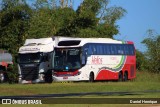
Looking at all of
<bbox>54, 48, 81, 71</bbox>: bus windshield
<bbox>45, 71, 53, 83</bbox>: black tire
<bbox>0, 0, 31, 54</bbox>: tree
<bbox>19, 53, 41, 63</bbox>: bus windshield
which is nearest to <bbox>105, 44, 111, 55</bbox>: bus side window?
<bbox>54, 48, 81, 71</bbox>: bus windshield

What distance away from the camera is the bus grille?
4550cm

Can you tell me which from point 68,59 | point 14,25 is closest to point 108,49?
point 68,59

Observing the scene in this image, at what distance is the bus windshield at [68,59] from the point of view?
4281cm

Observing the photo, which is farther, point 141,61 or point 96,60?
point 141,61

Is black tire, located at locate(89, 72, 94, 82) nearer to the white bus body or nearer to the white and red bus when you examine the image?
the white and red bus

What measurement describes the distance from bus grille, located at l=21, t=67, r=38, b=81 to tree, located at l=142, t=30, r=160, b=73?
24612mm

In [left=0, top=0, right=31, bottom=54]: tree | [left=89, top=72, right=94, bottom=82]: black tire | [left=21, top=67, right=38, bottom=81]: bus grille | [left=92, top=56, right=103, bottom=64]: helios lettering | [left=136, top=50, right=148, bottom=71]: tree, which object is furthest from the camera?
[left=136, top=50, right=148, bottom=71]: tree

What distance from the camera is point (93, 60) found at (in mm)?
44812

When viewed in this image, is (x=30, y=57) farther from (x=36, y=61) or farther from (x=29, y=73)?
(x=29, y=73)

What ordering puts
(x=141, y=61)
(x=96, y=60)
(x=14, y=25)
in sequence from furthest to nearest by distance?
1. (x=141, y=61)
2. (x=14, y=25)
3. (x=96, y=60)

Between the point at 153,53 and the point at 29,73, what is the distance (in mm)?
27613

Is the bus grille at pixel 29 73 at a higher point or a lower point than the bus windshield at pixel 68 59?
lower

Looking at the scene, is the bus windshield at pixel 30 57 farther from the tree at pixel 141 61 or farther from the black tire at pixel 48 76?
the tree at pixel 141 61

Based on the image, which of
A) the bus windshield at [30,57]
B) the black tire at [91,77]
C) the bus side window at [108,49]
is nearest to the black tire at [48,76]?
the bus windshield at [30,57]
